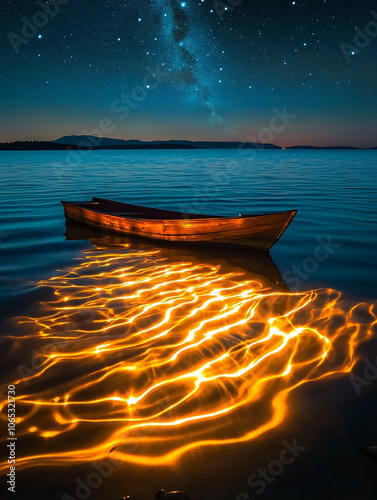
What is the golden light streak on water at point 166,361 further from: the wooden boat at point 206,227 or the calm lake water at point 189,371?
the wooden boat at point 206,227

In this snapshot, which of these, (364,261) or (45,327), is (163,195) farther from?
(45,327)

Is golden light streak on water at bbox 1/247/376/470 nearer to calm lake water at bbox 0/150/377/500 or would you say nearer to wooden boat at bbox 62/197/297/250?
calm lake water at bbox 0/150/377/500

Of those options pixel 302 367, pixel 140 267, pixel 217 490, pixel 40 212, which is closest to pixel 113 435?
pixel 217 490

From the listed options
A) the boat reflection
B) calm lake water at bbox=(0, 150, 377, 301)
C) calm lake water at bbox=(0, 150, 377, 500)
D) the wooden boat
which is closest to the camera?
calm lake water at bbox=(0, 150, 377, 500)

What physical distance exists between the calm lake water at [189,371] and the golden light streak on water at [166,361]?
21mm

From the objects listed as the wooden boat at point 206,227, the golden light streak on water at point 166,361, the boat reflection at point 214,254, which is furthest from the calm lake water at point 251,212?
the golden light streak on water at point 166,361

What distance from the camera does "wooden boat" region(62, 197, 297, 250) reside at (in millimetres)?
8555

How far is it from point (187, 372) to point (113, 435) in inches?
51.3

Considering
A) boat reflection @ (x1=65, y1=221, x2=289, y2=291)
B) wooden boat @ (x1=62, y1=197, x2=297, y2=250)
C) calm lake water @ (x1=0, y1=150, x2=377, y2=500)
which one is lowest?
calm lake water @ (x1=0, y1=150, x2=377, y2=500)

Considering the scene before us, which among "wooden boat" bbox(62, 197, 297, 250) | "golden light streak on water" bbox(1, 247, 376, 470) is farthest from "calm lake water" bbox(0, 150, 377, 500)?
"wooden boat" bbox(62, 197, 297, 250)

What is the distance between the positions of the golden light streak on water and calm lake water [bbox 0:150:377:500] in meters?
0.02

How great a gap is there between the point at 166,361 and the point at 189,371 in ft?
1.35

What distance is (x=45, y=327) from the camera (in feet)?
18.2

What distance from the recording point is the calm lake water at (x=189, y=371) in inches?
120
